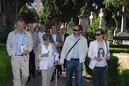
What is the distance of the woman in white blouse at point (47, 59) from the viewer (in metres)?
9.84

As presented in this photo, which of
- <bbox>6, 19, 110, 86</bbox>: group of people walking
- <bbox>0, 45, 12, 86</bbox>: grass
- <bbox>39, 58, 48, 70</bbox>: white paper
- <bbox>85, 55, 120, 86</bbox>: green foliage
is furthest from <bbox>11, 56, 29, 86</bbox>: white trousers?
<bbox>85, 55, 120, 86</bbox>: green foliage

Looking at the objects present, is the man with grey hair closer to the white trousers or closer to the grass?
the white trousers

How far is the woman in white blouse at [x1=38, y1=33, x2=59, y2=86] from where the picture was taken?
9836 millimetres

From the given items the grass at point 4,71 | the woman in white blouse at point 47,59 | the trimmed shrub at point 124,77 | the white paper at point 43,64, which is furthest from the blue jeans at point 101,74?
the grass at point 4,71

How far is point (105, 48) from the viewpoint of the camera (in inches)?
388

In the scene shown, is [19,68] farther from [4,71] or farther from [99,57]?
[99,57]

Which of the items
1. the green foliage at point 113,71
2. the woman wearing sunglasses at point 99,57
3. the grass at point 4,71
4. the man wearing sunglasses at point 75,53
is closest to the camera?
the grass at point 4,71

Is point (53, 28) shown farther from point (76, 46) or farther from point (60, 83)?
point (76, 46)

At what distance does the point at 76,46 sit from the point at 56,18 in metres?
53.5

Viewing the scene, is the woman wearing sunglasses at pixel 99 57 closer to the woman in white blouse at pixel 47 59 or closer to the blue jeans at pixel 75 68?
the blue jeans at pixel 75 68

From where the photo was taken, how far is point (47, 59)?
996 centimetres

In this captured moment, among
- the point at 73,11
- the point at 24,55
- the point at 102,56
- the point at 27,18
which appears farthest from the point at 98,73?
the point at 27,18

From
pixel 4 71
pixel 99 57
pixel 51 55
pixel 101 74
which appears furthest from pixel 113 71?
pixel 4 71

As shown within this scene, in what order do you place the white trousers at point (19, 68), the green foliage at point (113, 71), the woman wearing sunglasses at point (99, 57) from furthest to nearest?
the green foliage at point (113, 71) → the woman wearing sunglasses at point (99, 57) → the white trousers at point (19, 68)
